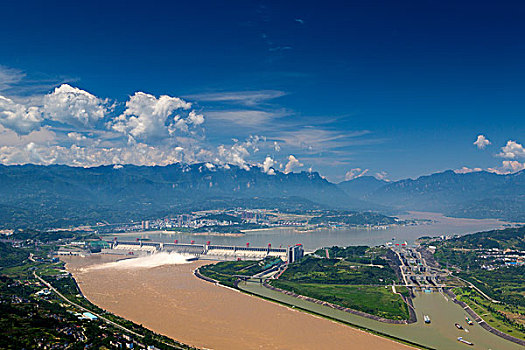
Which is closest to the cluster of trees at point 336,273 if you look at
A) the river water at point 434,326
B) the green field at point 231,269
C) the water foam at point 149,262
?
the green field at point 231,269

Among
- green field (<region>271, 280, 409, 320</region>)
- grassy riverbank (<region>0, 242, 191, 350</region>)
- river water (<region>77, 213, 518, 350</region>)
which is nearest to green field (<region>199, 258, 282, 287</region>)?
river water (<region>77, 213, 518, 350</region>)

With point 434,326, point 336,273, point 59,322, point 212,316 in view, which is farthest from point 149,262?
point 434,326

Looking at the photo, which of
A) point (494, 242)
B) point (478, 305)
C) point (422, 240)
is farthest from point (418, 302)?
point (422, 240)

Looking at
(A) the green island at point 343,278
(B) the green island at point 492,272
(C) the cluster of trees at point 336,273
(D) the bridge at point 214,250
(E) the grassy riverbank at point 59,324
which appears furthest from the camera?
(D) the bridge at point 214,250

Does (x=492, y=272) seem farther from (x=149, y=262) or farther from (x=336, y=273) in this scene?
(x=149, y=262)

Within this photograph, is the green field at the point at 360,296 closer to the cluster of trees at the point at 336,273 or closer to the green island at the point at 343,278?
the green island at the point at 343,278
